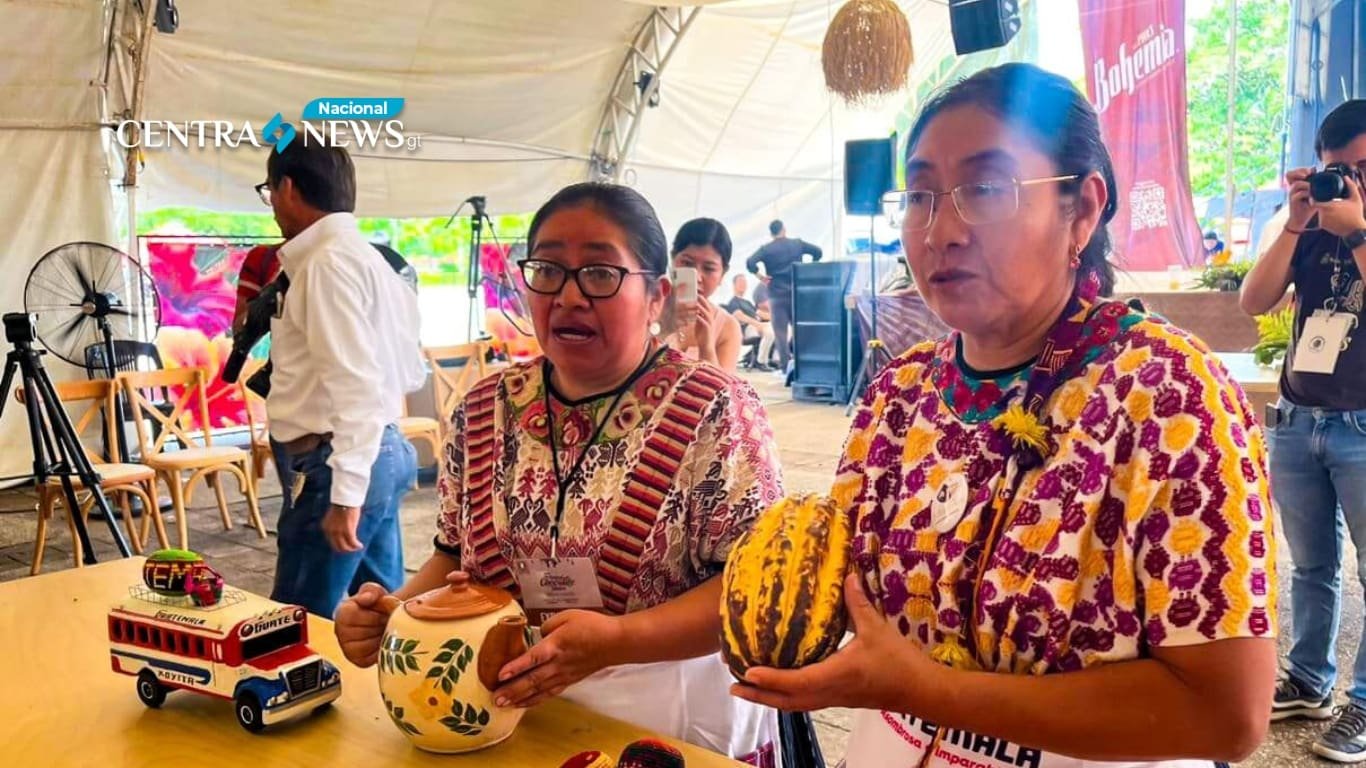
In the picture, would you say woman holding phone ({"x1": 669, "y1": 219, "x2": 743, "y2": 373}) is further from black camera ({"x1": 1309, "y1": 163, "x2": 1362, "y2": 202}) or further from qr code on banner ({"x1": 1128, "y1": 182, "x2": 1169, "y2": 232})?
qr code on banner ({"x1": 1128, "y1": 182, "x2": 1169, "y2": 232})

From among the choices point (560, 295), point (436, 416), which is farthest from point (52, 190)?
point (560, 295)

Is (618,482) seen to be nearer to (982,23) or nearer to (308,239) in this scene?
(308,239)

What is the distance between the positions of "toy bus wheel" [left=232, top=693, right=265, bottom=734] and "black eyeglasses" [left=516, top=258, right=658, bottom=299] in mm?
690

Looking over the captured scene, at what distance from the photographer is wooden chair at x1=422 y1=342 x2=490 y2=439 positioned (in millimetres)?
6723

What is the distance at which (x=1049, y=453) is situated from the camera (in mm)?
961

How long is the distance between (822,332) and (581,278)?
27.9 ft

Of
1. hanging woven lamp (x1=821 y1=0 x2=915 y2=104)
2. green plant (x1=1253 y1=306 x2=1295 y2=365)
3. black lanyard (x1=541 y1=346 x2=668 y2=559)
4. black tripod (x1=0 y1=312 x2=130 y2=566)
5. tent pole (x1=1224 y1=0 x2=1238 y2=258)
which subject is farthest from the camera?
tent pole (x1=1224 y1=0 x2=1238 y2=258)

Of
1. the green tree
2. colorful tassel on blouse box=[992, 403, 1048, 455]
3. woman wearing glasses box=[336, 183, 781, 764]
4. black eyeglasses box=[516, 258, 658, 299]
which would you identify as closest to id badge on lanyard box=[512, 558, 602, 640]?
woman wearing glasses box=[336, 183, 781, 764]

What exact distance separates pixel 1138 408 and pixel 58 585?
205cm

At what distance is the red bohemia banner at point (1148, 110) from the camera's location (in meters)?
8.41

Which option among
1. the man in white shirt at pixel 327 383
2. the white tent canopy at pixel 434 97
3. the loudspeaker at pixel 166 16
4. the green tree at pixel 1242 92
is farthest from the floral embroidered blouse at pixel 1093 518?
the green tree at pixel 1242 92

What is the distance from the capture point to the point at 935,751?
102 cm

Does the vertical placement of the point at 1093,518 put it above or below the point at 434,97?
below

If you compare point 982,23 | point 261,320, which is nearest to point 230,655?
point 261,320
